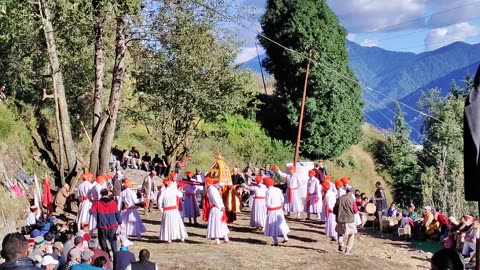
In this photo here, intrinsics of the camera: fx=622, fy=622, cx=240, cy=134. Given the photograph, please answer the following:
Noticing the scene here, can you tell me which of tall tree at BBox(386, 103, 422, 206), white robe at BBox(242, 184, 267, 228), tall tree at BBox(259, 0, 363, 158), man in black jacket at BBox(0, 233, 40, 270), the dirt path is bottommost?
the dirt path

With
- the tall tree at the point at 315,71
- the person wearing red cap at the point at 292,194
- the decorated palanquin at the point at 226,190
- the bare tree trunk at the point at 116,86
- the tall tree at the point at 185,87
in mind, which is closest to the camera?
the decorated palanquin at the point at 226,190

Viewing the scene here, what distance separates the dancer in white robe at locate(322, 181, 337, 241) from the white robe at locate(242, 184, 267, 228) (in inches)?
69.8

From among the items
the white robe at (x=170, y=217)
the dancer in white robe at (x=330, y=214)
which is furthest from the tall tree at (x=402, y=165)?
the white robe at (x=170, y=217)

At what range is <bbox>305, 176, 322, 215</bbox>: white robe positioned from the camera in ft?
66.2

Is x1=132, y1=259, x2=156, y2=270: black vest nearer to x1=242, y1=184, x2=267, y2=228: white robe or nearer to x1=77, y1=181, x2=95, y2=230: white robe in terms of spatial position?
x1=77, y1=181, x2=95, y2=230: white robe

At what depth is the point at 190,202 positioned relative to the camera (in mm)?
19125

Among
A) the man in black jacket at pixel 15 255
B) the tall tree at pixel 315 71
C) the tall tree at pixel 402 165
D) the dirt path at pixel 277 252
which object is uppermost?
the tall tree at pixel 315 71

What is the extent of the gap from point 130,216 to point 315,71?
2244 cm

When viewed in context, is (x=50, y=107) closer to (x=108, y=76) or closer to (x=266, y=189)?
(x=108, y=76)

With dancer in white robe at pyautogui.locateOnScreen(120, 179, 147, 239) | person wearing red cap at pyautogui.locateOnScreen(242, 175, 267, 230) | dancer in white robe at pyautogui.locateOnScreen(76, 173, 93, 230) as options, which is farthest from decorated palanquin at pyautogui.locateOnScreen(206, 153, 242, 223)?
dancer in white robe at pyautogui.locateOnScreen(76, 173, 93, 230)

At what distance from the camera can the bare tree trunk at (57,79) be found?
19.8 meters

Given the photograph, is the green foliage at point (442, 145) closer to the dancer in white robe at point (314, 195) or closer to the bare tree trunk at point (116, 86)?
the dancer in white robe at point (314, 195)

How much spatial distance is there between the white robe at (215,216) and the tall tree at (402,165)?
24.3 m

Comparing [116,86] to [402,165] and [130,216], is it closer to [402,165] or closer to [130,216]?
[130,216]
